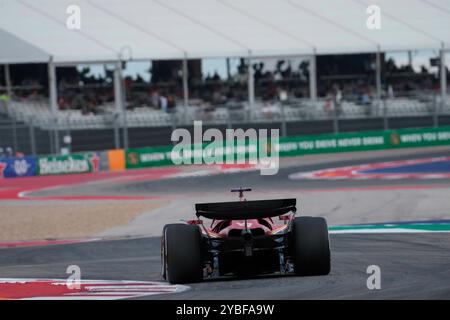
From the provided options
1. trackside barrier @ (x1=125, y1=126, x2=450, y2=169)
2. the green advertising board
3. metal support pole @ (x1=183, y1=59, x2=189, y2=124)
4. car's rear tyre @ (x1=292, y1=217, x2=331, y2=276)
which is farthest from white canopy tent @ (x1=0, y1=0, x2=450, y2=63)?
car's rear tyre @ (x1=292, y1=217, x2=331, y2=276)

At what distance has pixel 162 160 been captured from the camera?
34281 millimetres

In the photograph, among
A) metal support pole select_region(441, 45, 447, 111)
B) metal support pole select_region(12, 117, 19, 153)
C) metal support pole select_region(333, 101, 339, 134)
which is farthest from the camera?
metal support pole select_region(441, 45, 447, 111)

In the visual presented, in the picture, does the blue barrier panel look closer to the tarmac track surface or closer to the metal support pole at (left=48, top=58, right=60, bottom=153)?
the metal support pole at (left=48, top=58, right=60, bottom=153)

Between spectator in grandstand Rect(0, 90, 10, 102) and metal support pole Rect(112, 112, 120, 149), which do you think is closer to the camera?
spectator in grandstand Rect(0, 90, 10, 102)

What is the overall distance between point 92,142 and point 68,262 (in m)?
18.5

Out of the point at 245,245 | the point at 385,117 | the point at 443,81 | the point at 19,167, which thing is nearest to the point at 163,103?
the point at 19,167

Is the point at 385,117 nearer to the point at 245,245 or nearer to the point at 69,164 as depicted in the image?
the point at 69,164

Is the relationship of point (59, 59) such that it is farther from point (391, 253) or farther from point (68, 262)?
point (391, 253)

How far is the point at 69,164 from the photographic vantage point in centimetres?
3316

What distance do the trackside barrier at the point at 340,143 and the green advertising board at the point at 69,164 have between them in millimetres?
1135

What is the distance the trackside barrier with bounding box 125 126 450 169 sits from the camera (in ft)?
112

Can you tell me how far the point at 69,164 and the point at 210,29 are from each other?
20.7 ft

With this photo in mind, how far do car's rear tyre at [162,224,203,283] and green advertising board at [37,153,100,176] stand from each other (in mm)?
22197
